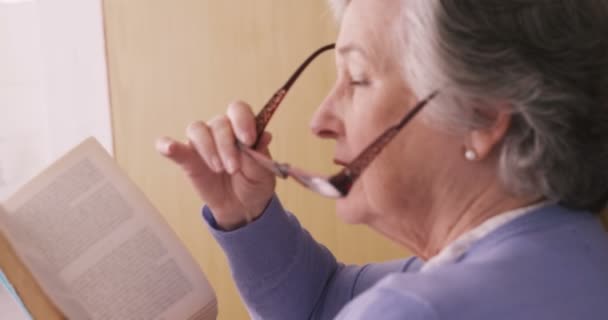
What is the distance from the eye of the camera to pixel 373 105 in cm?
71

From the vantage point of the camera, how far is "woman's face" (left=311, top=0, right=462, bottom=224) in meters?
0.69

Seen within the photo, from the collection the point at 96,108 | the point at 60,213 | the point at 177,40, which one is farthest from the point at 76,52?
the point at 60,213

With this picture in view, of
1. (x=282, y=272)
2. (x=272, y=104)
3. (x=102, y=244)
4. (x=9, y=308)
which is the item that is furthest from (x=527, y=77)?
(x=9, y=308)

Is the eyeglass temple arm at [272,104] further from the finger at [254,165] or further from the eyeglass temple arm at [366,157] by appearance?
the eyeglass temple arm at [366,157]

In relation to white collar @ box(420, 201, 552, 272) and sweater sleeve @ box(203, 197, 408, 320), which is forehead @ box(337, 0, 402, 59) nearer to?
white collar @ box(420, 201, 552, 272)

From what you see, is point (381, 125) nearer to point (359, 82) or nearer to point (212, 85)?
point (359, 82)

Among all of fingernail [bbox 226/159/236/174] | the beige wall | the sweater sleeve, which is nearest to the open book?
the sweater sleeve

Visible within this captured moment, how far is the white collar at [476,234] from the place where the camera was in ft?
2.17

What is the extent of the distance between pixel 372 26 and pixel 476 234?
23 centimetres

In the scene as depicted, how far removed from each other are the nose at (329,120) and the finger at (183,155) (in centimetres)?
21

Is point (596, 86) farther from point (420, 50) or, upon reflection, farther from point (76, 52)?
point (76, 52)

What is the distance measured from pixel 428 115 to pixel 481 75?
64mm

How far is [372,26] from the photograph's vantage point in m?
0.71

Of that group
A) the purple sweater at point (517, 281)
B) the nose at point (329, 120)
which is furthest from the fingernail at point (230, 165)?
the purple sweater at point (517, 281)
